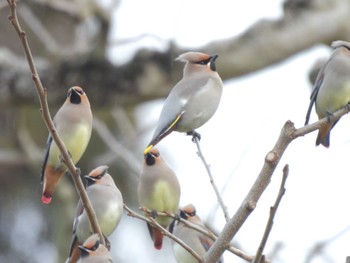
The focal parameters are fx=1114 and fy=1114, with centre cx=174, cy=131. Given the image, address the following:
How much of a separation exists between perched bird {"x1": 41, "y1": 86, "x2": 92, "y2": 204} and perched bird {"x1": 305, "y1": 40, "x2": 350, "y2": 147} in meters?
0.86

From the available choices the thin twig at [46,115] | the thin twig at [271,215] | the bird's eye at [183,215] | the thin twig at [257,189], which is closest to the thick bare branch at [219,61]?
the bird's eye at [183,215]

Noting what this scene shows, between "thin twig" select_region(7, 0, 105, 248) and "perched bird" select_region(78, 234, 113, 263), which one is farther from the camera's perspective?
"perched bird" select_region(78, 234, 113, 263)

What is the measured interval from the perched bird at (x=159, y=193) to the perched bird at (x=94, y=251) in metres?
0.46

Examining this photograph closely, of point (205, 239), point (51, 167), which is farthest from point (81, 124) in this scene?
point (205, 239)

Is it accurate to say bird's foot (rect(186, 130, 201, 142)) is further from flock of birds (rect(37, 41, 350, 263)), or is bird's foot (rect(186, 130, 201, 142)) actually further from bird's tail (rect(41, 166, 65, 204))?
bird's tail (rect(41, 166, 65, 204))

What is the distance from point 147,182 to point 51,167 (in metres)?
0.41

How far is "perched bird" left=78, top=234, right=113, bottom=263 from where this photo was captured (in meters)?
3.72

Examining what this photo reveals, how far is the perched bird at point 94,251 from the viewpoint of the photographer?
372 cm

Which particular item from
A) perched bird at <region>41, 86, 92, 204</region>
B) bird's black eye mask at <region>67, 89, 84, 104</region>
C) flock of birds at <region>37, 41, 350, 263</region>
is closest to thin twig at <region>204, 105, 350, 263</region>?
flock of birds at <region>37, 41, 350, 263</region>

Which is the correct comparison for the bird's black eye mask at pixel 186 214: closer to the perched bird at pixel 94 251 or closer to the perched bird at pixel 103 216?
the perched bird at pixel 103 216

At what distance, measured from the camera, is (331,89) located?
4.26 metres

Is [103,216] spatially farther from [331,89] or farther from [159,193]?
[331,89]

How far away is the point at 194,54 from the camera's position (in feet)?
14.4

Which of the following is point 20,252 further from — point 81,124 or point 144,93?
point 81,124
